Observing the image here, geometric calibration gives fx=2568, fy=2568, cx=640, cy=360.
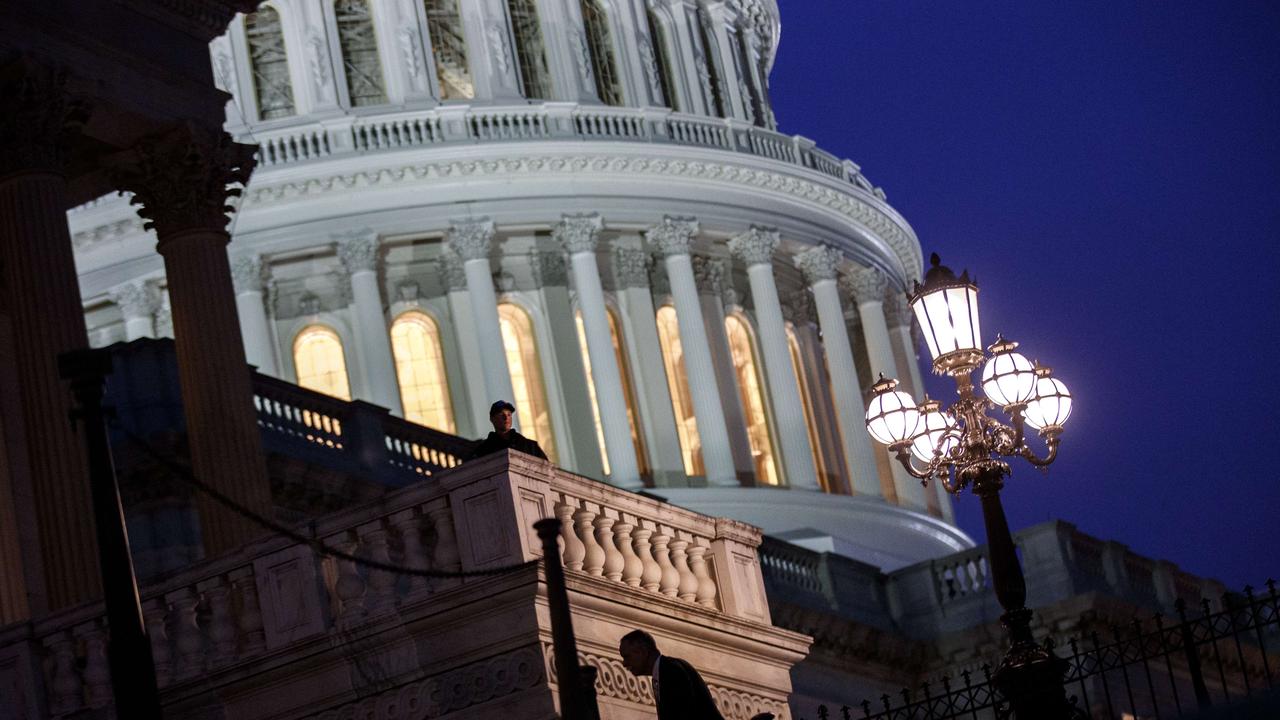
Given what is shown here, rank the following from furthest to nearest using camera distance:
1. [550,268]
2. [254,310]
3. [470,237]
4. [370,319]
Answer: [550,268] < [470,237] < [370,319] < [254,310]

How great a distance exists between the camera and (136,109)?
950 inches

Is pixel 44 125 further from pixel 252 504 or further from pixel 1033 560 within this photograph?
pixel 1033 560

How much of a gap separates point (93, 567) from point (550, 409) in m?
37.9

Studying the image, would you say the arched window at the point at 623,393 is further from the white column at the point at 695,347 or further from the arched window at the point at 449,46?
the arched window at the point at 449,46

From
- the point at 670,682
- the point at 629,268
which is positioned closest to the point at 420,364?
the point at 629,268

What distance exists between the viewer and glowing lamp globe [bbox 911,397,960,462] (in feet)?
62.7

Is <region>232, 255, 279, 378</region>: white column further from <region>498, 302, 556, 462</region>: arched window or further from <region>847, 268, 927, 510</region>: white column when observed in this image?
<region>847, 268, 927, 510</region>: white column

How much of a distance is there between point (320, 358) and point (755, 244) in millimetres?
11182

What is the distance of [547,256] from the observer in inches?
2410

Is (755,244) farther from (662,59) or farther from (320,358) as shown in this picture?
(320,358)

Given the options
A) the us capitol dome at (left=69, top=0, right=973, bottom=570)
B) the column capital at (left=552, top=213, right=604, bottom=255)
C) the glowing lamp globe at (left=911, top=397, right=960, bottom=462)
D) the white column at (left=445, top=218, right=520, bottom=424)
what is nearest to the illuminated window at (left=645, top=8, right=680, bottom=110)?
the us capitol dome at (left=69, top=0, right=973, bottom=570)

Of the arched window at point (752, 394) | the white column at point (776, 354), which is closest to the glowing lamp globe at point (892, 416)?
the white column at point (776, 354)

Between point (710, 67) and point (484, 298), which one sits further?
point (710, 67)

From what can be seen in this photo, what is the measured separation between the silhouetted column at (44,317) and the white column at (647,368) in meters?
36.3
